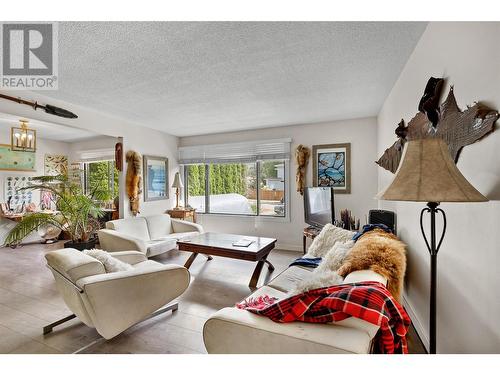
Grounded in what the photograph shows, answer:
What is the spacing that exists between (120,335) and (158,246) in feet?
5.67

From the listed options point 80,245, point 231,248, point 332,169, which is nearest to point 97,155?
point 80,245

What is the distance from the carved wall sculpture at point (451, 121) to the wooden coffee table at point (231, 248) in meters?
1.97

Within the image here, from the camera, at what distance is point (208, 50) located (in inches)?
80.4

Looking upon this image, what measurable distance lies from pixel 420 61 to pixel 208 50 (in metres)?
1.67

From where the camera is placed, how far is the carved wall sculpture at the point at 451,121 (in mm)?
1091

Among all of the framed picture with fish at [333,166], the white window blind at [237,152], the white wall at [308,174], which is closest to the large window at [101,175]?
the white window blind at [237,152]

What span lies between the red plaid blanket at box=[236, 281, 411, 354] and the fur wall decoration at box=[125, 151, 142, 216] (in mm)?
3732

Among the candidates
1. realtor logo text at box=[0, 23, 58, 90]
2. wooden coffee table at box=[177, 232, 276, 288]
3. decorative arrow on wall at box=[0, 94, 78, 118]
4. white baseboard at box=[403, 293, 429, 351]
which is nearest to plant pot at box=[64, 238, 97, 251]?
wooden coffee table at box=[177, 232, 276, 288]

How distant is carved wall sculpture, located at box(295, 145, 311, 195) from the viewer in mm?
4371

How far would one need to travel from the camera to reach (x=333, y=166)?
4.29 meters

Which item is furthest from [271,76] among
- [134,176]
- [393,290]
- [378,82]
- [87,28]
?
[134,176]

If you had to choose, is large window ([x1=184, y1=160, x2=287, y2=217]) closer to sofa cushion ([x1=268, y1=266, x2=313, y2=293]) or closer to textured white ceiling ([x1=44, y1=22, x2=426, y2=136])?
textured white ceiling ([x1=44, y1=22, x2=426, y2=136])

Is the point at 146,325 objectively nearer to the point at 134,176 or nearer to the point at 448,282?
the point at 448,282

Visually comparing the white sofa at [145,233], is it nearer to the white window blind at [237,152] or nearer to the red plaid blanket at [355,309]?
the white window blind at [237,152]
